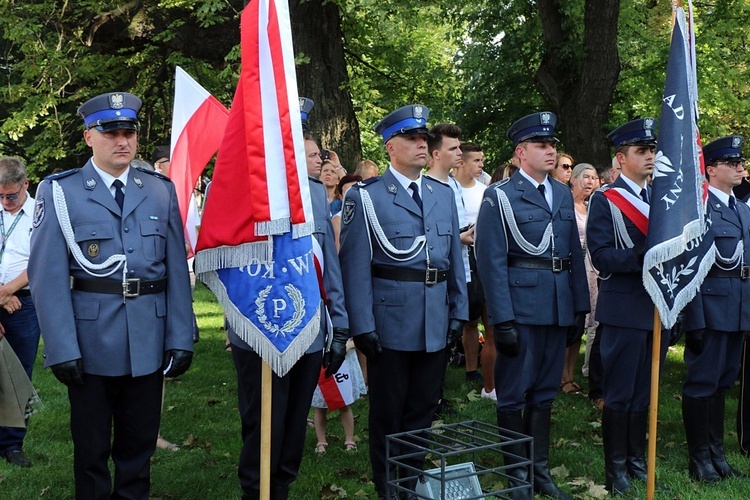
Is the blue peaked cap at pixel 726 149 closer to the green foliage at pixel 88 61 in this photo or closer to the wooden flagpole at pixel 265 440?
the wooden flagpole at pixel 265 440

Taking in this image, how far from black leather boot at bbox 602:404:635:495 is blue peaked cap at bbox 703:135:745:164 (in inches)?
72.0

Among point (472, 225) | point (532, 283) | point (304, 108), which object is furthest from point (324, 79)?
point (532, 283)

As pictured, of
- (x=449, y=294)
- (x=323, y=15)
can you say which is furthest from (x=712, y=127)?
(x=449, y=294)

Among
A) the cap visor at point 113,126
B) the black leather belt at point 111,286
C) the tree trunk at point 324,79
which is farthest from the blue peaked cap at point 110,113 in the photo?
the tree trunk at point 324,79

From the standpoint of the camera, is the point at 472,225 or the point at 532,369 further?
the point at 472,225

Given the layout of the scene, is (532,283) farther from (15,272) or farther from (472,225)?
(15,272)

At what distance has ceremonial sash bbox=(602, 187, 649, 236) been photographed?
5.69m

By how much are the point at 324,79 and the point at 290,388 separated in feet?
26.6

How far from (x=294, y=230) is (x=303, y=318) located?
0.43 m

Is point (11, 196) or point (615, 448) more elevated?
point (11, 196)

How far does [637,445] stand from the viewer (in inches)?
232

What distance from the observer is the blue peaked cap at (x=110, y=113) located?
4.52 metres

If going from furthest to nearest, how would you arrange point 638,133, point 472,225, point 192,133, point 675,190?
point 472,225 < point 192,133 < point 638,133 < point 675,190

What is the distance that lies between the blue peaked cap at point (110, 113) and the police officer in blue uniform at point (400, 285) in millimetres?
1414
